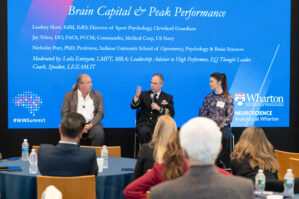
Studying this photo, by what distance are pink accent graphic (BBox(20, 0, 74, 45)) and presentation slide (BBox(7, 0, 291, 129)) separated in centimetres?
1

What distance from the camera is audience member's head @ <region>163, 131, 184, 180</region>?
8.56ft

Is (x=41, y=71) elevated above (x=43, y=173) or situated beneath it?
elevated above

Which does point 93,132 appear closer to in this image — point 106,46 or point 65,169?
point 106,46

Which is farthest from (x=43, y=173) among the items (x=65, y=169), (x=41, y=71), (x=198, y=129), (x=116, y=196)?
(x=41, y=71)

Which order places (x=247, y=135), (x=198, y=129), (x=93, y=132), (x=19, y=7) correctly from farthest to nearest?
(x=19, y=7) < (x=93, y=132) < (x=247, y=135) < (x=198, y=129)

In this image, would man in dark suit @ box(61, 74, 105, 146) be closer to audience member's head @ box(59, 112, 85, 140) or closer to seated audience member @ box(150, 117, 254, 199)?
audience member's head @ box(59, 112, 85, 140)

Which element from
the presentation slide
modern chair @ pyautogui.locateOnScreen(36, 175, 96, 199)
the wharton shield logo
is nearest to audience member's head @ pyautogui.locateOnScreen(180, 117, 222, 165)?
modern chair @ pyautogui.locateOnScreen(36, 175, 96, 199)

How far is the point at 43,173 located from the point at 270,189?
5.68 ft

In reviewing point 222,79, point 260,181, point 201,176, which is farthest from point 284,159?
point 201,176

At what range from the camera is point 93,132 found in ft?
21.3

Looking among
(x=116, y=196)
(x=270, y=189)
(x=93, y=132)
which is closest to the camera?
(x=270, y=189)

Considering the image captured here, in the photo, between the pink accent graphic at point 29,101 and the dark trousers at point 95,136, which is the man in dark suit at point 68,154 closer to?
the dark trousers at point 95,136

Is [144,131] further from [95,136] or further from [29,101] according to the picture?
[29,101]

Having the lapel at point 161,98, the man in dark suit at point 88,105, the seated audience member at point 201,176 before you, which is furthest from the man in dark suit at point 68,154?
the lapel at point 161,98
